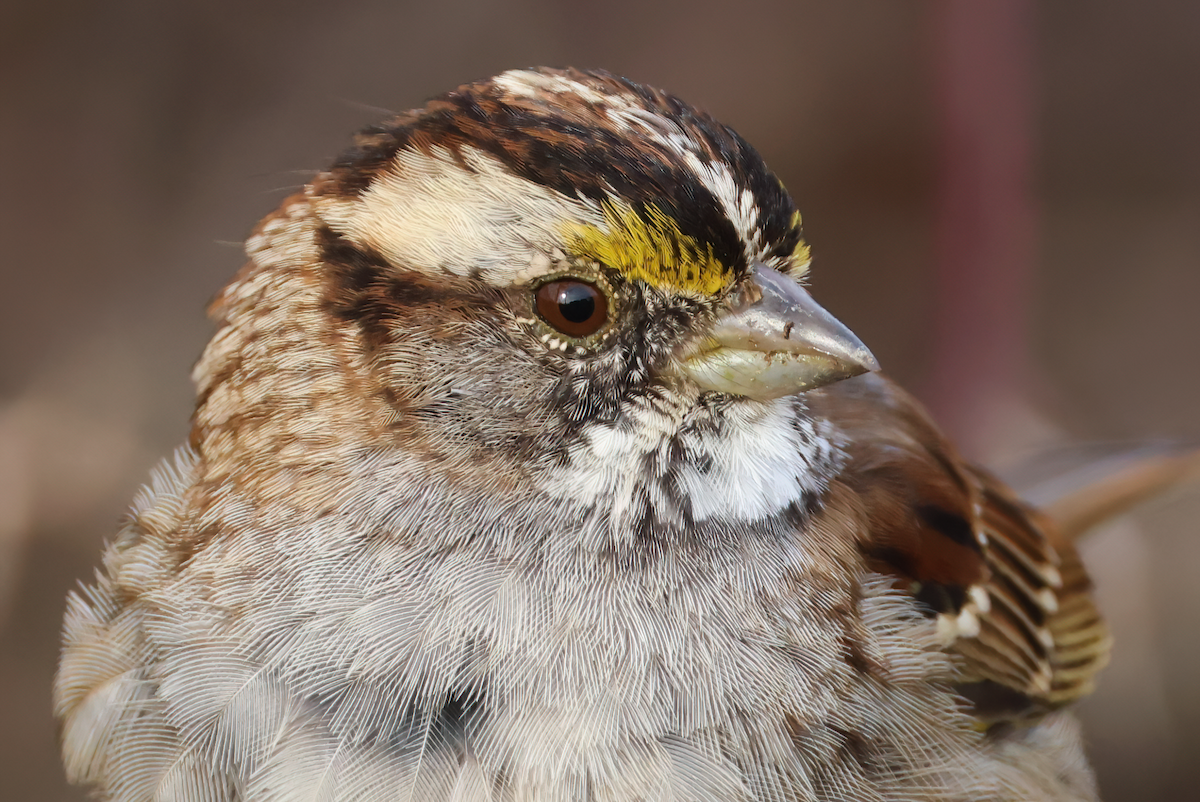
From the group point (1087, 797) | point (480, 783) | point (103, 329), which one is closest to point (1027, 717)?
point (1087, 797)

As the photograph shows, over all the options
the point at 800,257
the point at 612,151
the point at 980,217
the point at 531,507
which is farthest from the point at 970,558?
the point at 980,217

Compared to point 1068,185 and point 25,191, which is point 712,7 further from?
point 25,191

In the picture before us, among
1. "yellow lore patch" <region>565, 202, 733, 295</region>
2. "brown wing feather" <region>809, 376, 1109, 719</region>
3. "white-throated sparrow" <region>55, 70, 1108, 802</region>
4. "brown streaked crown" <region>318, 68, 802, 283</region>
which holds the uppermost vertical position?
"brown streaked crown" <region>318, 68, 802, 283</region>

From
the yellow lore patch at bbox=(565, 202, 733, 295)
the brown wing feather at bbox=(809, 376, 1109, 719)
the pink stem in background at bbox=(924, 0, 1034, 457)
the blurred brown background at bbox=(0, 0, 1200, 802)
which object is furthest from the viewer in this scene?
the pink stem in background at bbox=(924, 0, 1034, 457)

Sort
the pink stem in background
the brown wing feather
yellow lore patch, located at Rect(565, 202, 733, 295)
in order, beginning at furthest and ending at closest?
the pink stem in background < the brown wing feather < yellow lore patch, located at Rect(565, 202, 733, 295)

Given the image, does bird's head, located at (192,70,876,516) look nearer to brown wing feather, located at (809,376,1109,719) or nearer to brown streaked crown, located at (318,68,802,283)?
brown streaked crown, located at (318,68,802,283)

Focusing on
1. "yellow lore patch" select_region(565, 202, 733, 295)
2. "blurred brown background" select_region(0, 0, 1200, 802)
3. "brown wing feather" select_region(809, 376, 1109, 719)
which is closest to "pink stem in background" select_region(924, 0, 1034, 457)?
"blurred brown background" select_region(0, 0, 1200, 802)

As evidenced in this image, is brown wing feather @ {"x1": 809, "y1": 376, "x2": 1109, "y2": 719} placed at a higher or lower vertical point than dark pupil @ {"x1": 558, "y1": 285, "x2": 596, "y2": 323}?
lower
